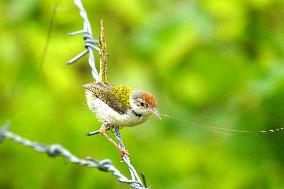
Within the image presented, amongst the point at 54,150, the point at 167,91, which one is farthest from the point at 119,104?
the point at 167,91

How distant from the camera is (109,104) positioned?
419cm

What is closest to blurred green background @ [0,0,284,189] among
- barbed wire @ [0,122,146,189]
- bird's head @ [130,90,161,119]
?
bird's head @ [130,90,161,119]

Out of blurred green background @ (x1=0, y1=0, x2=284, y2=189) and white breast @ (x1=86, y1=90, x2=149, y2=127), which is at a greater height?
blurred green background @ (x1=0, y1=0, x2=284, y2=189)

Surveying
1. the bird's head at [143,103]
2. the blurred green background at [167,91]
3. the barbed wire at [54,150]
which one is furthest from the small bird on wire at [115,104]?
the blurred green background at [167,91]

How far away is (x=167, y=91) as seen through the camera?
6.72m

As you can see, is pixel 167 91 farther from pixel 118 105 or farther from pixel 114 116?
pixel 114 116

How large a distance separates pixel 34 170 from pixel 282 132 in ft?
6.68

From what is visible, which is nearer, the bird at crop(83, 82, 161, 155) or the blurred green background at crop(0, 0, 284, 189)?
the bird at crop(83, 82, 161, 155)

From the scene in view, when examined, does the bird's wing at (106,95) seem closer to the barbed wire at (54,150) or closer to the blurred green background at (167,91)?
the barbed wire at (54,150)

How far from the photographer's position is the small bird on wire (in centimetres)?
409

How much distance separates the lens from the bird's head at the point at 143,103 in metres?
4.12

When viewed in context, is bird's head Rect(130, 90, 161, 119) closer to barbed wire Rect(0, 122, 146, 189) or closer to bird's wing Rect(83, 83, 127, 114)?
bird's wing Rect(83, 83, 127, 114)

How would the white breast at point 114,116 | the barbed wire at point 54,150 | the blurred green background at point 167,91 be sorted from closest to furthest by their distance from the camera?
the barbed wire at point 54,150 < the white breast at point 114,116 < the blurred green background at point 167,91

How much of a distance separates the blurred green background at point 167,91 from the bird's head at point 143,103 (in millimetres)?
1561
